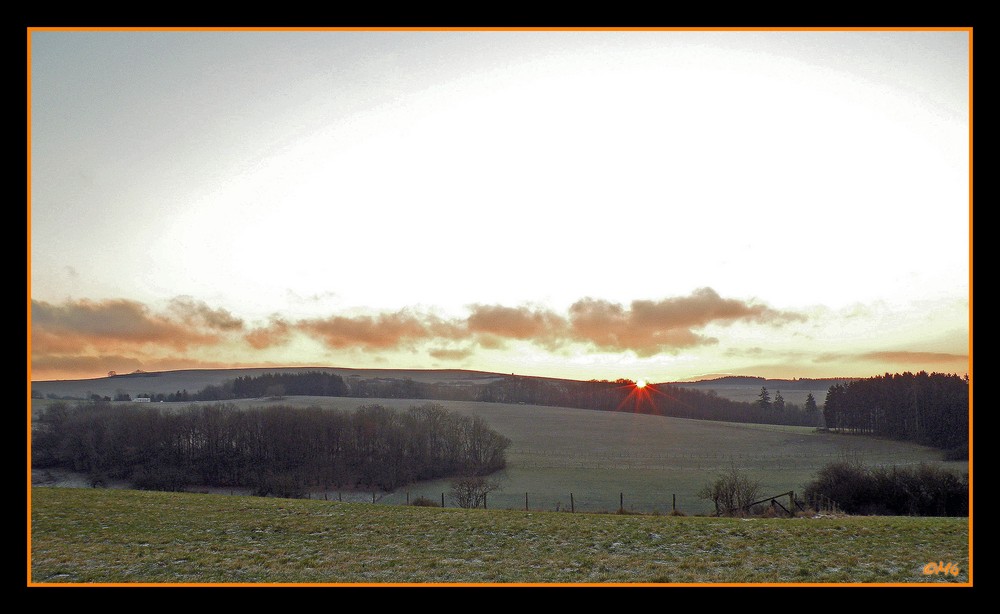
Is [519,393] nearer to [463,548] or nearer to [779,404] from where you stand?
[779,404]

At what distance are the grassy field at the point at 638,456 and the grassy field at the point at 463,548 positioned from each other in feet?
85.6

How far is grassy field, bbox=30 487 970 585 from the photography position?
42.0 feet

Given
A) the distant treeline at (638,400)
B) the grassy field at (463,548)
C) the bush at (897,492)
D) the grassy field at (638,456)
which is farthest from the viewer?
the distant treeline at (638,400)

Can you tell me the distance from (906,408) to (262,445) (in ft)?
330

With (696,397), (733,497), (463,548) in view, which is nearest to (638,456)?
(733,497)

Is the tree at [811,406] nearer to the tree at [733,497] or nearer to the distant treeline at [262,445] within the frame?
the distant treeline at [262,445]

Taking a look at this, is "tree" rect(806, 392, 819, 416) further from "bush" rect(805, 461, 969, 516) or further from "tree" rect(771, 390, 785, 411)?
"bush" rect(805, 461, 969, 516)

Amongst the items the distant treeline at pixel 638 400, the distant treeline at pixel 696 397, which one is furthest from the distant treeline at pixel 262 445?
the distant treeline at pixel 638 400

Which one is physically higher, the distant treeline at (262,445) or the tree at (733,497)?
the tree at (733,497)

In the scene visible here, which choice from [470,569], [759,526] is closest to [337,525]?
[470,569]

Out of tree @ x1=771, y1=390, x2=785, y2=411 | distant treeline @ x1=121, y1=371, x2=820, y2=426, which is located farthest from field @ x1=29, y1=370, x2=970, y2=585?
tree @ x1=771, y1=390, x2=785, y2=411

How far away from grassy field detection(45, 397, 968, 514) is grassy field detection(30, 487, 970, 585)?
1027 inches

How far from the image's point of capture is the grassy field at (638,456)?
54.8 meters
